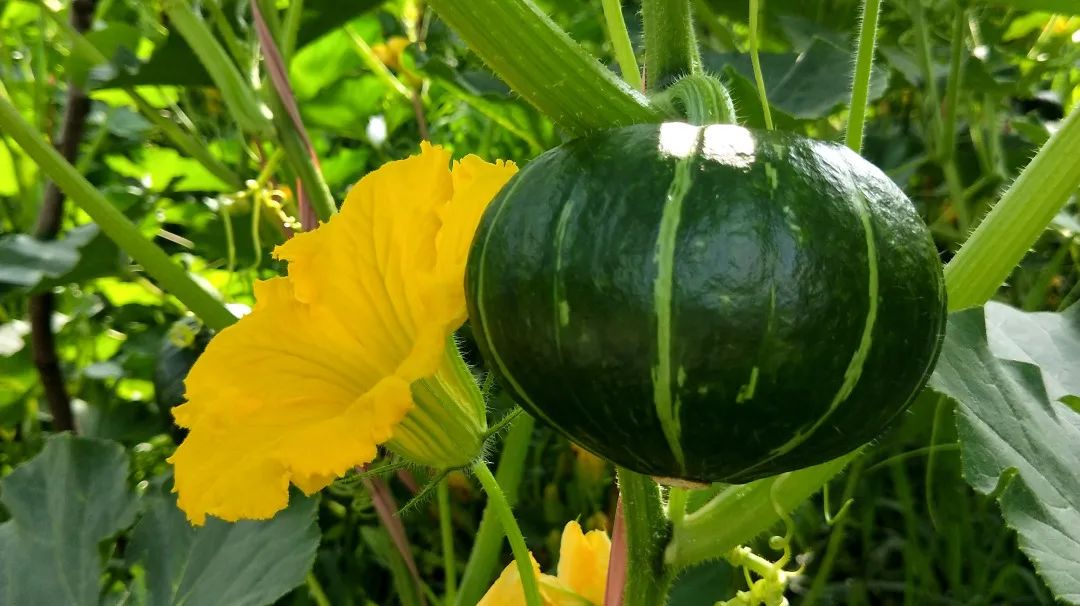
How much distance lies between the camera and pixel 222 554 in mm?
912

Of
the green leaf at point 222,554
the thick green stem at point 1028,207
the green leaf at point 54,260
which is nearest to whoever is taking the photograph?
the thick green stem at point 1028,207

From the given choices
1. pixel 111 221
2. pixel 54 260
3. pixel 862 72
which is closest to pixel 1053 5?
pixel 862 72


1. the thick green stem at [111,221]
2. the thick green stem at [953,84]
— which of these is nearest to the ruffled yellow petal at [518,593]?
the thick green stem at [111,221]

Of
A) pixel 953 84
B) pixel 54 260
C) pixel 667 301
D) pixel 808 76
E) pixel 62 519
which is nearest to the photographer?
pixel 667 301

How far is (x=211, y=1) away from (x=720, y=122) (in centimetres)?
84

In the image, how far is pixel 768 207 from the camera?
49cm

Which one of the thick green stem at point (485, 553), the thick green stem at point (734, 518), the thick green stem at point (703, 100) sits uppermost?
the thick green stem at point (703, 100)

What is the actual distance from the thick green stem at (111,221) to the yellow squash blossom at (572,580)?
365 mm

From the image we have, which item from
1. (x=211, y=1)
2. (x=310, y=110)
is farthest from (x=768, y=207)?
(x=310, y=110)

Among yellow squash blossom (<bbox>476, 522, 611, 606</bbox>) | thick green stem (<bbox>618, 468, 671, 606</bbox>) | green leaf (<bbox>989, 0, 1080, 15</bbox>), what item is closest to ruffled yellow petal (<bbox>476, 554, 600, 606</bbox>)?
yellow squash blossom (<bbox>476, 522, 611, 606</bbox>)

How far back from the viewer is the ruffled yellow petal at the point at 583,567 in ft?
2.58

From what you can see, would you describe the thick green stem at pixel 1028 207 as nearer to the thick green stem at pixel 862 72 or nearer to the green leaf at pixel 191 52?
the thick green stem at pixel 862 72

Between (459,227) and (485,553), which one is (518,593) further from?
(459,227)

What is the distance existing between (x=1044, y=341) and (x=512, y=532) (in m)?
0.61
